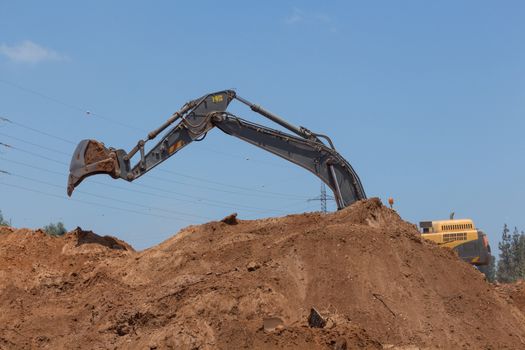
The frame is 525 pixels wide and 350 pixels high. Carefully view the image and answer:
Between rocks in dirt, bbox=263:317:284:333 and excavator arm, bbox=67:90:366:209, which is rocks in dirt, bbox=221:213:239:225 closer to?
excavator arm, bbox=67:90:366:209

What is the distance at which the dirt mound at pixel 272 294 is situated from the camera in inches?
491

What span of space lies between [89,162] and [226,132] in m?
3.44

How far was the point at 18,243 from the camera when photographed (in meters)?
18.2

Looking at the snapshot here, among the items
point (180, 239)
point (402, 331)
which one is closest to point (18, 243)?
Result: point (180, 239)

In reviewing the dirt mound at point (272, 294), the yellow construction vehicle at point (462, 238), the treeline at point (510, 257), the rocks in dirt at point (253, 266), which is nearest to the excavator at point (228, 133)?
the dirt mound at point (272, 294)

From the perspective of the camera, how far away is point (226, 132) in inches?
722

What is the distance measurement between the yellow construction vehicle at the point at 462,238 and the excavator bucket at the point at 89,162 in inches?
409

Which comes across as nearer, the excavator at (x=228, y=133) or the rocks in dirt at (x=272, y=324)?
the rocks in dirt at (x=272, y=324)

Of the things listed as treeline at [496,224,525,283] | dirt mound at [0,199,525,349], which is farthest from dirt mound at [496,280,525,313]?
treeline at [496,224,525,283]

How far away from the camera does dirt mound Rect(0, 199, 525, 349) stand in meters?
12.5

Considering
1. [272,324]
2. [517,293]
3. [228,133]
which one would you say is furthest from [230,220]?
[517,293]

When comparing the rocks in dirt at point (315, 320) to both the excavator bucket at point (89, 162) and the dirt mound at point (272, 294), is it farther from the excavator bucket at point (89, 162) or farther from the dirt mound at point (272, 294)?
the excavator bucket at point (89, 162)

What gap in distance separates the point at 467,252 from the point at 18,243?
13217 millimetres

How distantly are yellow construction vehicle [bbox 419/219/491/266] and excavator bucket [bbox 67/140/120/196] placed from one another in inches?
409
